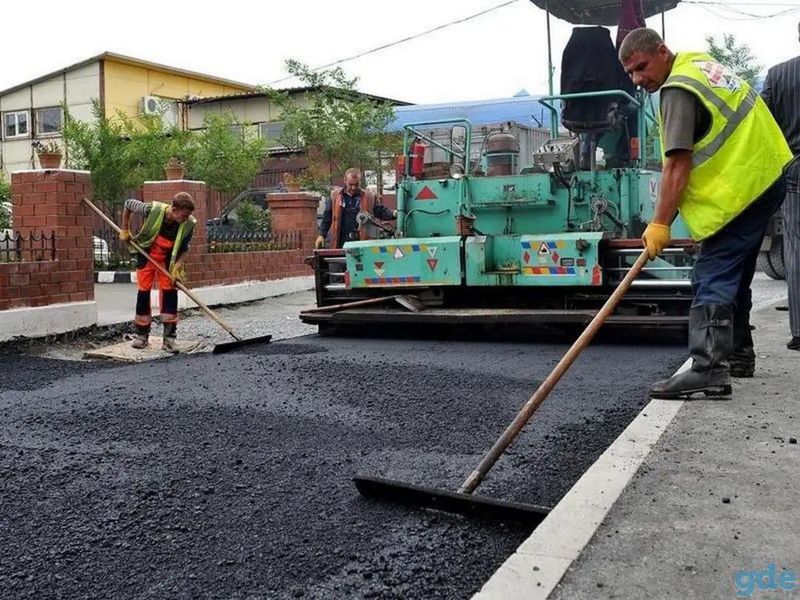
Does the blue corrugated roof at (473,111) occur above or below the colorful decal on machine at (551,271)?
above

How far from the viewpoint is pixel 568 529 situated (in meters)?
2.21

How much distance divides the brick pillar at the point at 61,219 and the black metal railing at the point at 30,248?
4cm

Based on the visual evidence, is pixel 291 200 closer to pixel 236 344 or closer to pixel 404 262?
pixel 404 262

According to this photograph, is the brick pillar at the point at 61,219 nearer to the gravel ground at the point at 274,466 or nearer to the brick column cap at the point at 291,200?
the gravel ground at the point at 274,466

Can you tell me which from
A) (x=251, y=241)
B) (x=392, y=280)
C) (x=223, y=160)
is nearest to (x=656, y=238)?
(x=392, y=280)

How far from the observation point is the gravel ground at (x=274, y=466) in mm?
2281

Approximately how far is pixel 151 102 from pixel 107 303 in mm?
18625

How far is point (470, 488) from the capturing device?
8.98 ft

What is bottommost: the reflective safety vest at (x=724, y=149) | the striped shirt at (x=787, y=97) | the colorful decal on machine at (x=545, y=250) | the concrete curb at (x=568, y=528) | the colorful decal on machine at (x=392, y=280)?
the concrete curb at (x=568, y=528)

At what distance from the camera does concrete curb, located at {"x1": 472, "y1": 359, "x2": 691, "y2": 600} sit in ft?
6.21

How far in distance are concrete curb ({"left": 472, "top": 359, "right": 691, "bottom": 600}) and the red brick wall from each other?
590 centimetres

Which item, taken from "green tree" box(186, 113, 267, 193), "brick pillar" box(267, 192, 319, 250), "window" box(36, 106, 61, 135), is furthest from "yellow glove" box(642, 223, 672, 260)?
"window" box(36, 106, 61, 135)

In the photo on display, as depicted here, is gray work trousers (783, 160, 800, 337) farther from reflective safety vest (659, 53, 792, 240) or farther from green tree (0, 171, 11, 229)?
green tree (0, 171, 11, 229)

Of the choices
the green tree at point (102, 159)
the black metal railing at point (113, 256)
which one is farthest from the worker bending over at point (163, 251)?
the green tree at point (102, 159)
